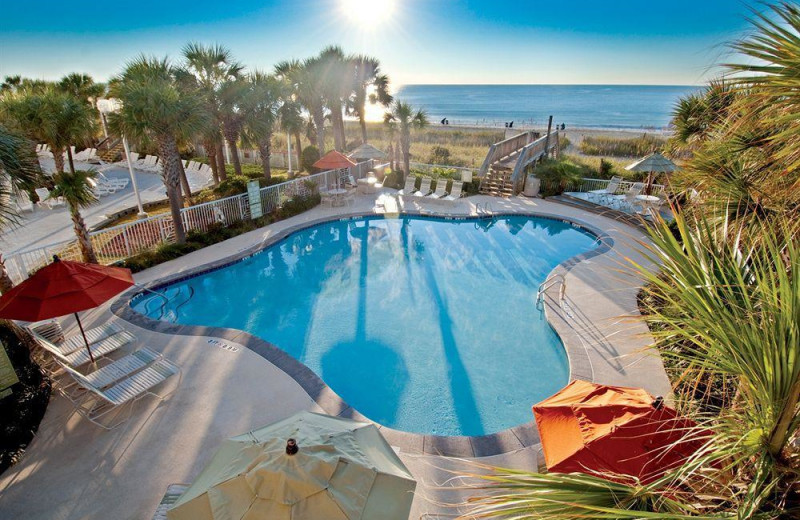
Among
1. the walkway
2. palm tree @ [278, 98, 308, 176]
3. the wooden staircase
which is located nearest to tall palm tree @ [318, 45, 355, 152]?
palm tree @ [278, 98, 308, 176]

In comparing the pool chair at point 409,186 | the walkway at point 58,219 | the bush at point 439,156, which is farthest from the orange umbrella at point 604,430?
the bush at point 439,156

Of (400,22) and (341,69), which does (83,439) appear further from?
(400,22)

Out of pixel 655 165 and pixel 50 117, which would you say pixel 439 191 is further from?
pixel 50 117

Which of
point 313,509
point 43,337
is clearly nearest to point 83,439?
point 43,337

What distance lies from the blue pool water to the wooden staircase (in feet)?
10.9

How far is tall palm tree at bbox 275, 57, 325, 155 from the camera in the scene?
18516 mm

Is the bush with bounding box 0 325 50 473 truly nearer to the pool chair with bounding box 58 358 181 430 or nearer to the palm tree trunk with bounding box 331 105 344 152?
the pool chair with bounding box 58 358 181 430

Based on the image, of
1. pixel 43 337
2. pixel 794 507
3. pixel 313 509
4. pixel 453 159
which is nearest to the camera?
pixel 794 507

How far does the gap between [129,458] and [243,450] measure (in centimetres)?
275

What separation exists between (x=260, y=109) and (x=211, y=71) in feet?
6.62

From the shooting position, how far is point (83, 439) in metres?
5.11

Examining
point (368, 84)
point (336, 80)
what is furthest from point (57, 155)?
point (368, 84)

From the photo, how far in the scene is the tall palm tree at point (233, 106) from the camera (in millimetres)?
14656

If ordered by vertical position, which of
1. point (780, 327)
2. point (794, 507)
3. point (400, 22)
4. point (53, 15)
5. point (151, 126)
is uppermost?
point (53, 15)
